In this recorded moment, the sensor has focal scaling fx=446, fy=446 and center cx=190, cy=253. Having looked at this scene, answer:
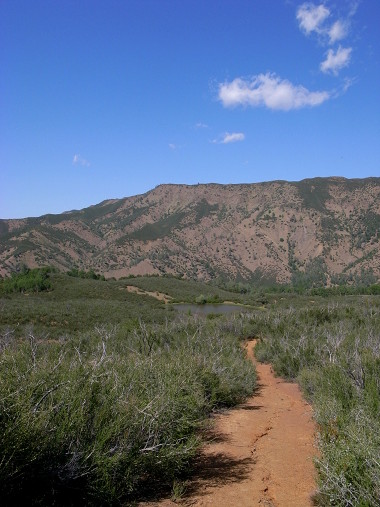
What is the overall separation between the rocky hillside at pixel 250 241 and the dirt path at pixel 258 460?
321 ft

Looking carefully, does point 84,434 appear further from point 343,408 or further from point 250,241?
point 250,241

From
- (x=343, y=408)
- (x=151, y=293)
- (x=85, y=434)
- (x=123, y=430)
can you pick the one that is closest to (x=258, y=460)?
(x=343, y=408)

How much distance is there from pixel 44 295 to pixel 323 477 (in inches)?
2342

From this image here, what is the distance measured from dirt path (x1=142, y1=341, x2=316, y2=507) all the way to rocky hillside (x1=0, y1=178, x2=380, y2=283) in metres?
97.9

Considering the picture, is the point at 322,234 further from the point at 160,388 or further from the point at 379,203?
the point at 160,388

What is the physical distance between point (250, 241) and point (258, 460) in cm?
11611

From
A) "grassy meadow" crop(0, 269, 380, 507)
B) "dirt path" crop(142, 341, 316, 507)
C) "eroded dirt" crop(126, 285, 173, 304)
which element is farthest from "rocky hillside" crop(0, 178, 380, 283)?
"grassy meadow" crop(0, 269, 380, 507)

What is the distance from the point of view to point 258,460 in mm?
7559

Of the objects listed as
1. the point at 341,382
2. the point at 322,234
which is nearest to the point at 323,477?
the point at 341,382

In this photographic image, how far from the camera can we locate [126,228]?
15488 centimetres

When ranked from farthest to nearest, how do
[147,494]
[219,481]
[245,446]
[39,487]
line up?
[245,446] < [219,481] < [147,494] < [39,487]

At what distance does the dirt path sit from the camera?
19.7 ft

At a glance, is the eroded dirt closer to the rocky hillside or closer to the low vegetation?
the rocky hillside

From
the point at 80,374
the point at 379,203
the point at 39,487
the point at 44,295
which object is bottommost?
the point at 44,295
